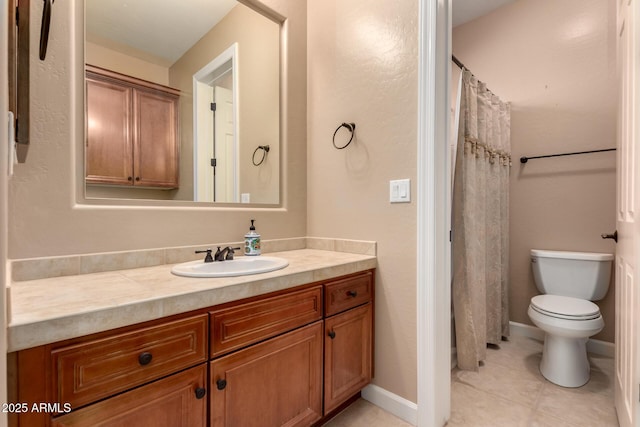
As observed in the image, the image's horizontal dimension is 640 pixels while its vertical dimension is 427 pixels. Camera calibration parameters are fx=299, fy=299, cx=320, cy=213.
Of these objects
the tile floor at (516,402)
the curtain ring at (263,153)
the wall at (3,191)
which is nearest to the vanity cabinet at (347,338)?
the tile floor at (516,402)

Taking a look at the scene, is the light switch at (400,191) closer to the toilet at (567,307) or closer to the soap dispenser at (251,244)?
the soap dispenser at (251,244)

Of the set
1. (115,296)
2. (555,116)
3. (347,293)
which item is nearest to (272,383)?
(347,293)

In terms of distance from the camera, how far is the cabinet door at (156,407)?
738mm

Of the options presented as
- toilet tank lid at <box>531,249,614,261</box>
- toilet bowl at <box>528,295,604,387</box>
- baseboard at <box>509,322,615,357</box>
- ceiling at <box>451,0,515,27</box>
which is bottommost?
baseboard at <box>509,322,615,357</box>

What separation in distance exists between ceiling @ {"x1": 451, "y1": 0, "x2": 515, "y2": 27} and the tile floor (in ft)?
9.32

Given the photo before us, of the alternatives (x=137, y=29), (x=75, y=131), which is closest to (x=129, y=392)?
(x=75, y=131)

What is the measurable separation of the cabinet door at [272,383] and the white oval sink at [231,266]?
0.89 ft

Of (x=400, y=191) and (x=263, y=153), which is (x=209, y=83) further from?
(x=400, y=191)

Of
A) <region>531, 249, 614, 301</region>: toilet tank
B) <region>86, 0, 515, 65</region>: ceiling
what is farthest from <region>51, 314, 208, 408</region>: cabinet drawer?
<region>531, 249, 614, 301</region>: toilet tank

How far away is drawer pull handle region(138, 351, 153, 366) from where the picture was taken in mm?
806

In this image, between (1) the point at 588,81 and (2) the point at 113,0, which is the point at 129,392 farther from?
(1) the point at 588,81

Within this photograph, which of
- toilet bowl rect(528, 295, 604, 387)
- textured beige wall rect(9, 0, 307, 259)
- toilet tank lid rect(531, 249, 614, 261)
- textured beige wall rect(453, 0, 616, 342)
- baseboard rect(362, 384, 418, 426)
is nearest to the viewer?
textured beige wall rect(9, 0, 307, 259)

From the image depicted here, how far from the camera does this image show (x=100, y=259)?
1.18 m

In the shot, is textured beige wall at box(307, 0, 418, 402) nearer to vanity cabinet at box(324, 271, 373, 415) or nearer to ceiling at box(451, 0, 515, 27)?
vanity cabinet at box(324, 271, 373, 415)
